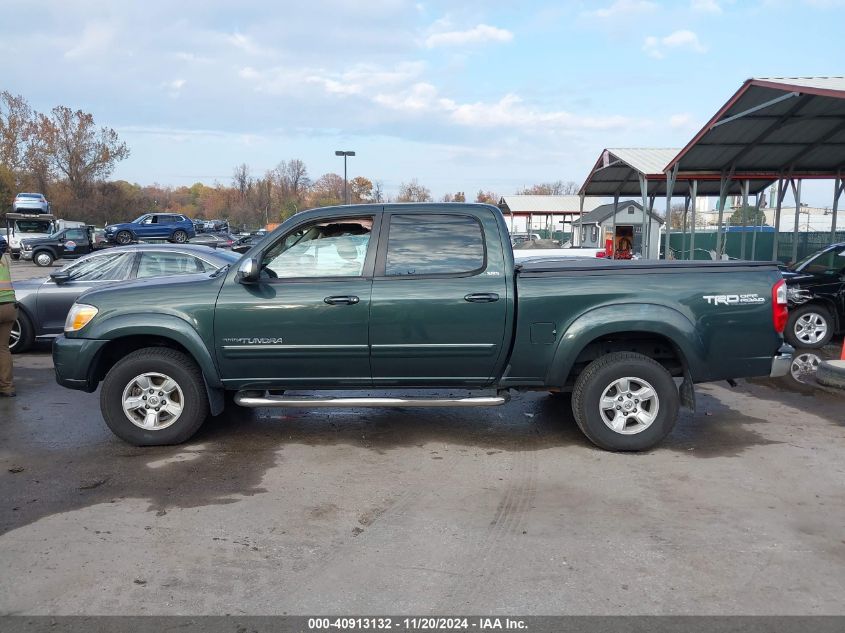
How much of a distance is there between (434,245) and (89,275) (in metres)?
6.32

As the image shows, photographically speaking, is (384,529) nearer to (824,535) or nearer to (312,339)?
(312,339)

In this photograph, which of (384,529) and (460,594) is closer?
(460,594)

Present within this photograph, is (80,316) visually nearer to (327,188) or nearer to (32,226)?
(32,226)

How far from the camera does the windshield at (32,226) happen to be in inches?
1415

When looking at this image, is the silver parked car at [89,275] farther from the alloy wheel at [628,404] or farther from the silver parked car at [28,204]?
the silver parked car at [28,204]

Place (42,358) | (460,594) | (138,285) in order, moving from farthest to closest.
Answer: (42,358)
(138,285)
(460,594)

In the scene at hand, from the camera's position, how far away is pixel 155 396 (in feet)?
18.8

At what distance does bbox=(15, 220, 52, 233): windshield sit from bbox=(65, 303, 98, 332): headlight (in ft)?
115

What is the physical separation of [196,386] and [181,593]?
2.44 metres

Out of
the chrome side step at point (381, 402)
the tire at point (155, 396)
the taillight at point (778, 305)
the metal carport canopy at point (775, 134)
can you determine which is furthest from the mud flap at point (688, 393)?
the metal carport canopy at point (775, 134)

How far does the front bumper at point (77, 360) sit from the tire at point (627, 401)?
3978 millimetres

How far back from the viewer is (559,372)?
5.50 meters

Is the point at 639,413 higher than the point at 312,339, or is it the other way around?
the point at 312,339

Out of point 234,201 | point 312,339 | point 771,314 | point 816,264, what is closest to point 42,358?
point 312,339
